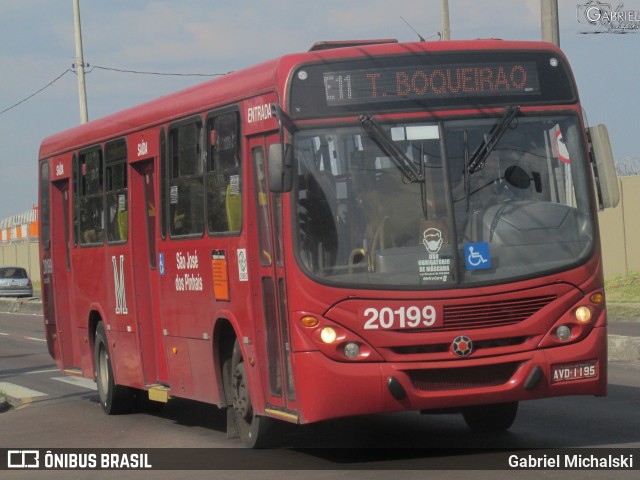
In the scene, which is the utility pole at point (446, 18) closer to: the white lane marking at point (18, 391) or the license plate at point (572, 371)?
the white lane marking at point (18, 391)

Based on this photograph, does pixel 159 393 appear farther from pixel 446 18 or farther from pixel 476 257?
pixel 446 18

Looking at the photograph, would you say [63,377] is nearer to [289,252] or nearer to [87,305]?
[87,305]

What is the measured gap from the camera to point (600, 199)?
9602 millimetres

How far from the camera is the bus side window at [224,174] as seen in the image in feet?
34.1

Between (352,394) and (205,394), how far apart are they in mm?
2754

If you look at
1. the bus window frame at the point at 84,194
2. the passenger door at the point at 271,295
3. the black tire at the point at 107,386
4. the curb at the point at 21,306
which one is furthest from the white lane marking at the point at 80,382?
the curb at the point at 21,306

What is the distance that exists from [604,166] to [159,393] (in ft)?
17.2

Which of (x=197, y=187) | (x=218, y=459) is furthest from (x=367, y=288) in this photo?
(x=197, y=187)

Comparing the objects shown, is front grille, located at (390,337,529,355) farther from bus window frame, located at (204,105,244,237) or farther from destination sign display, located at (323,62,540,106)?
bus window frame, located at (204,105,244,237)

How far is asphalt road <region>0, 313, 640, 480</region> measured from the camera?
30.4 feet

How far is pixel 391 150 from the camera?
918 centimetres

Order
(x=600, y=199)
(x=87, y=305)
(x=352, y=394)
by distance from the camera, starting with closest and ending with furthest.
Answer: (x=352, y=394) → (x=600, y=199) → (x=87, y=305)

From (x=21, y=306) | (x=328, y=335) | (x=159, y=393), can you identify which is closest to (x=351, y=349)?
(x=328, y=335)

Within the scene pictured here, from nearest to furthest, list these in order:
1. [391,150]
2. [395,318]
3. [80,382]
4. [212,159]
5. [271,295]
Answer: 1. [395,318]
2. [391,150]
3. [271,295]
4. [212,159]
5. [80,382]
